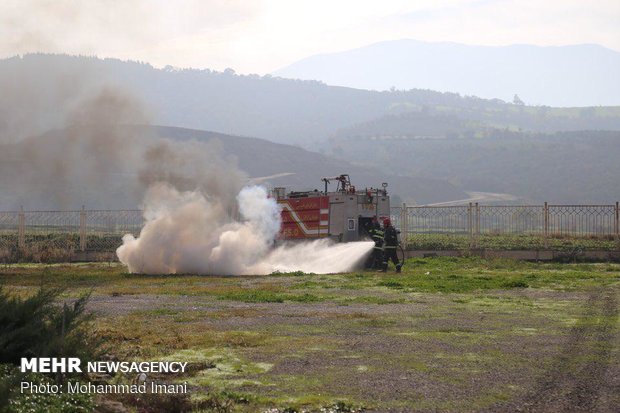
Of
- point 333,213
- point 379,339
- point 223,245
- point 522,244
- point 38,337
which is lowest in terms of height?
point 379,339

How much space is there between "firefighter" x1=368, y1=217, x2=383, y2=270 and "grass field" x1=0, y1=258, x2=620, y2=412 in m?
4.35

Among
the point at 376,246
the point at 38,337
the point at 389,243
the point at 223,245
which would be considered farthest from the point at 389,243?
the point at 38,337

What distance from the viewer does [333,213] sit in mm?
32062

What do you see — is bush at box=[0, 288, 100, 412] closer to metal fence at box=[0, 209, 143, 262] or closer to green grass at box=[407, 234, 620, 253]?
green grass at box=[407, 234, 620, 253]

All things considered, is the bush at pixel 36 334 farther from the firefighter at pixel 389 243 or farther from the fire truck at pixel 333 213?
the fire truck at pixel 333 213

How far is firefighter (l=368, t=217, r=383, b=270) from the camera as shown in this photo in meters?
30.5

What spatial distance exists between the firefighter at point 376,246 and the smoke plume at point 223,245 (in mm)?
403

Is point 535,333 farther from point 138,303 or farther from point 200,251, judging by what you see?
point 200,251

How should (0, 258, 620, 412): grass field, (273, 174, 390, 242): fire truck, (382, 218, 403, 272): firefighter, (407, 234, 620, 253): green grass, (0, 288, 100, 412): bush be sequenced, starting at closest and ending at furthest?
(0, 288, 100, 412): bush → (0, 258, 620, 412): grass field → (382, 218, 403, 272): firefighter → (273, 174, 390, 242): fire truck → (407, 234, 620, 253): green grass

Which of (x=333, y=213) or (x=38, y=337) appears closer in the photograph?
(x=38, y=337)

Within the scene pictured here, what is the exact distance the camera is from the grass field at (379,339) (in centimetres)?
993

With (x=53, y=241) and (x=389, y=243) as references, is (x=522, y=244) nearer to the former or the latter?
(x=389, y=243)

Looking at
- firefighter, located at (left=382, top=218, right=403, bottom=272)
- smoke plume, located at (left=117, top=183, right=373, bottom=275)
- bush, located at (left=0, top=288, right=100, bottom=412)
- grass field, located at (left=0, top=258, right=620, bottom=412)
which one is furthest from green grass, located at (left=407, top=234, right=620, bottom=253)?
bush, located at (left=0, top=288, right=100, bottom=412)

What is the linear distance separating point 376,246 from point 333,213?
235 centimetres
